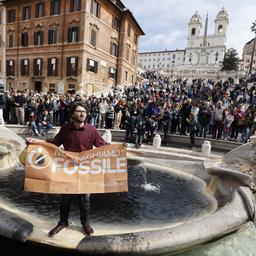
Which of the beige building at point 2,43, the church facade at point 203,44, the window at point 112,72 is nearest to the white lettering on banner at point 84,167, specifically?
the window at point 112,72

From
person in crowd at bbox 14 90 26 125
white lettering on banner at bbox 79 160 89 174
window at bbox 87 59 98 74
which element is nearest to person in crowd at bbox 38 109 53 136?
person in crowd at bbox 14 90 26 125

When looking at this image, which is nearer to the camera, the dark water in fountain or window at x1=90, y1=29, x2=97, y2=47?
the dark water in fountain

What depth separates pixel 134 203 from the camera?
17.6 ft

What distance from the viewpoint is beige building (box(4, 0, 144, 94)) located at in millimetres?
30547

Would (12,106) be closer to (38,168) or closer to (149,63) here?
(38,168)

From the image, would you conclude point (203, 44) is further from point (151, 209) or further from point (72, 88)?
point (151, 209)

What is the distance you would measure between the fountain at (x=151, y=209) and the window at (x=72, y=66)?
23943 mm

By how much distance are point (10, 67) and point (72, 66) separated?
34.3ft

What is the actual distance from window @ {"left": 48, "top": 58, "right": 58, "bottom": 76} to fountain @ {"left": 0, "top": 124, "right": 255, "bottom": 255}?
84.6 ft

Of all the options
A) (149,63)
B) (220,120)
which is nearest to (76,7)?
(220,120)

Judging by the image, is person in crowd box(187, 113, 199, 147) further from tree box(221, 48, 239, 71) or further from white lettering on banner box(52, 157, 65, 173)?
tree box(221, 48, 239, 71)

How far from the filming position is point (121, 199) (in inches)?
219

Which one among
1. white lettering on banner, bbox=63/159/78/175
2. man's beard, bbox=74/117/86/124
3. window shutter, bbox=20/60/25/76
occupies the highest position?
window shutter, bbox=20/60/25/76

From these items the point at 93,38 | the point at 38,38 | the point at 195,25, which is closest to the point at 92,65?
the point at 93,38
